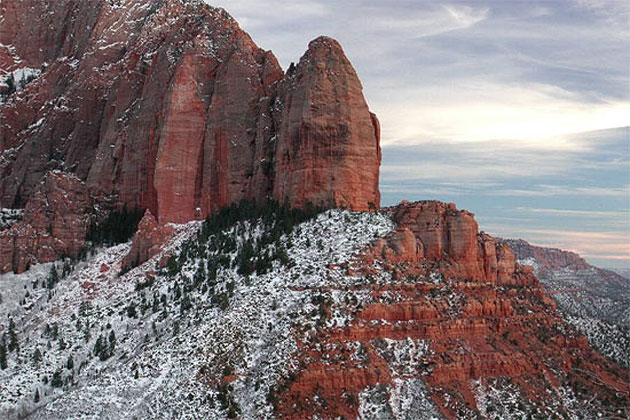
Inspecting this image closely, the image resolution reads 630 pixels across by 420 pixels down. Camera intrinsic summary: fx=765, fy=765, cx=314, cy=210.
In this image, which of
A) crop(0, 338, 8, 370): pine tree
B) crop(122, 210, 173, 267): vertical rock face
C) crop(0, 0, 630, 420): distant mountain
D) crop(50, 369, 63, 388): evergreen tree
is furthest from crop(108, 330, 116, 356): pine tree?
crop(122, 210, 173, 267): vertical rock face

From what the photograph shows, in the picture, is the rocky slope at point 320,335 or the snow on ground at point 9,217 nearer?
the rocky slope at point 320,335

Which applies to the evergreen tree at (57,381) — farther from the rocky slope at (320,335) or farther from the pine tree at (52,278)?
the pine tree at (52,278)

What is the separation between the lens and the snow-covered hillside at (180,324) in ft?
203

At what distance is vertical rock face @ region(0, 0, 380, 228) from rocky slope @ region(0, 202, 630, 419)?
774 centimetres

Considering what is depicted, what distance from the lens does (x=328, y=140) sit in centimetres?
8269

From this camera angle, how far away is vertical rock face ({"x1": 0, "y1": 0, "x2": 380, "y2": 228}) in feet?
274

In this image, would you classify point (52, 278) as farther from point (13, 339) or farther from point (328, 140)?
point (328, 140)

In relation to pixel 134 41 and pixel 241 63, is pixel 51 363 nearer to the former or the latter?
pixel 241 63

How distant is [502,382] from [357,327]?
524 inches

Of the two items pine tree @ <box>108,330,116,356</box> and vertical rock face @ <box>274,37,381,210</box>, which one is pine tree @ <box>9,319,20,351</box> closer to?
pine tree @ <box>108,330,116,356</box>

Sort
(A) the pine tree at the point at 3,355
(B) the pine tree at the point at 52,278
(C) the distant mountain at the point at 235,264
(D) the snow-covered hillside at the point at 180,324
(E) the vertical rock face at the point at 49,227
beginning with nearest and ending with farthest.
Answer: (D) the snow-covered hillside at the point at 180,324 < (C) the distant mountain at the point at 235,264 < (A) the pine tree at the point at 3,355 < (B) the pine tree at the point at 52,278 < (E) the vertical rock face at the point at 49,227

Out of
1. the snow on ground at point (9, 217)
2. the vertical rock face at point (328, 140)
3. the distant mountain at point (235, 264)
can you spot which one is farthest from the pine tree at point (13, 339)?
the vertical rock face at point (328, 140)

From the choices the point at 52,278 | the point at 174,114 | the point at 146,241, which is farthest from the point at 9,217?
the point at 174,114

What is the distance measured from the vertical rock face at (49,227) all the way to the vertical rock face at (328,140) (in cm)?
3080
